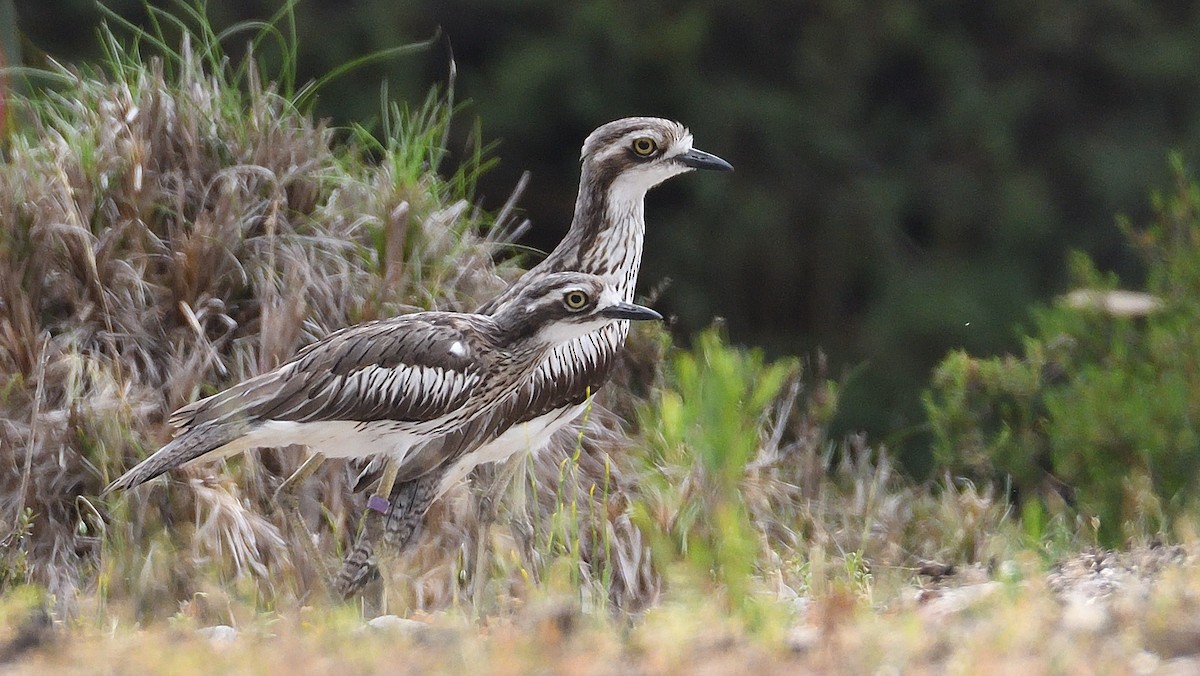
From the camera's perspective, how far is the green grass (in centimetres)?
524

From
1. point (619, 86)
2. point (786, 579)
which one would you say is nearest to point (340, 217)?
point (786, 579)

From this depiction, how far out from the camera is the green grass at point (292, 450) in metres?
5.24

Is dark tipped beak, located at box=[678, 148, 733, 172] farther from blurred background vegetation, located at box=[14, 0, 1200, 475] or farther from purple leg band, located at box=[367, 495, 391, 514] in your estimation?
blurred background vegetation, located at box=[14, 0, 1200, 475]

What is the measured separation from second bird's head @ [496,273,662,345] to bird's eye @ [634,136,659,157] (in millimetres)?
725

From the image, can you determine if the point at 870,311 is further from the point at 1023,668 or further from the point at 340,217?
the point at 1023,668

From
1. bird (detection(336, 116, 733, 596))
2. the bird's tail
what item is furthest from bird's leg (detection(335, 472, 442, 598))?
the bird's tail

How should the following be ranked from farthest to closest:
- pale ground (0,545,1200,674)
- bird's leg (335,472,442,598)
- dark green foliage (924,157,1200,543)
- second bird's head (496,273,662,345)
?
dark green foliage (924,157,1200,543) < bird's leg (335,472,442,598) < second bird's head (496,273,662,345) < pale ground (0,545,1200,674)

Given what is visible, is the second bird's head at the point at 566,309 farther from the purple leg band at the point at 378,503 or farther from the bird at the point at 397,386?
the purple leg band at the point at 378,503

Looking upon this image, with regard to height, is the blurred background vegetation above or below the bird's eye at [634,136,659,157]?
below

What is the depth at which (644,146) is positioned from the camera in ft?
19.4

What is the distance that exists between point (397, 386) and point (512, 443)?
548 mm

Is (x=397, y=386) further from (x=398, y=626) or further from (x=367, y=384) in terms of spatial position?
(x=398, y=626)

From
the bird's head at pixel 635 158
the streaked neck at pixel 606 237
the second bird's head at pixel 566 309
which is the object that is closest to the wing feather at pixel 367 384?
the second bird's head at pixel 566 309

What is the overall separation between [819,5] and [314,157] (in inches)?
262
